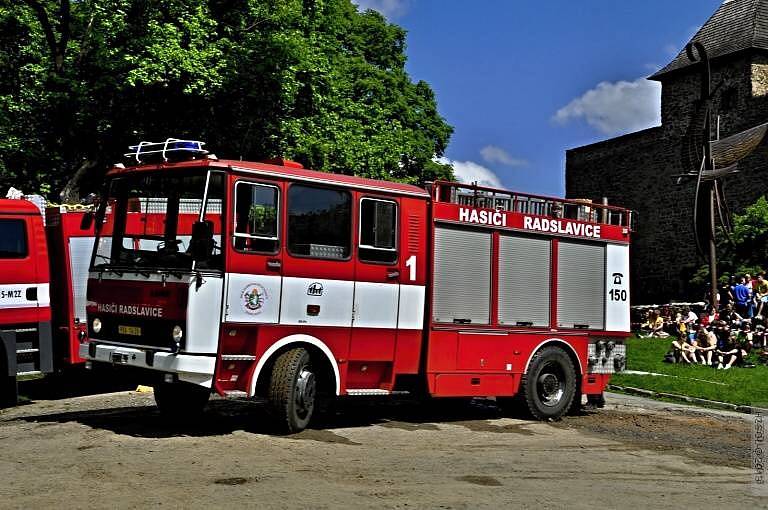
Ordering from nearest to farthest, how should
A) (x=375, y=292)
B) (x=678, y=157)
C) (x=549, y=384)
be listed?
(x=375, y=292) → (x=549, y=384) → (x=678, y=157)

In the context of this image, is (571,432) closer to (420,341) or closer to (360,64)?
(420,341)

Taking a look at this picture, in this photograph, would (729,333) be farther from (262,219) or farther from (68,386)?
(262,219)

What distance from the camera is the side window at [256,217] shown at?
10.3m

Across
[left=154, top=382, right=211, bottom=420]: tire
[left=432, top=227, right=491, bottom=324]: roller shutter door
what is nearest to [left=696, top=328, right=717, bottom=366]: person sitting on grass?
[left=432, top=227, right=491, bottom=324]: roller shutter door

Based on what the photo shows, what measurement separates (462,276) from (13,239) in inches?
247

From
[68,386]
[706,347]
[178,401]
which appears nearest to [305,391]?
[178,401]

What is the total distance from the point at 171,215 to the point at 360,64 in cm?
2922

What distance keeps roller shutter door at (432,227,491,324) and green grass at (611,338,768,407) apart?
6.53 m

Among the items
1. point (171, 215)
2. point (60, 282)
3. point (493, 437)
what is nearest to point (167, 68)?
point (60, 282)

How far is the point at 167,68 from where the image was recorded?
24188mm

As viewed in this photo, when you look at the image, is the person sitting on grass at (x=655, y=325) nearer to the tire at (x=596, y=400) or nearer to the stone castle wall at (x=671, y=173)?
the stone castle wall at (x=671, y=173)

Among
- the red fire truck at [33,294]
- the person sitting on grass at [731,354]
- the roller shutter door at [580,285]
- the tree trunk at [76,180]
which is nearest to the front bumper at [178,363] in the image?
the red fire truck at [33,294]

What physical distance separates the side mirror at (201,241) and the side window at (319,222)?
1027 mm

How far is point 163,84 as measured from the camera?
24500 millimetres
